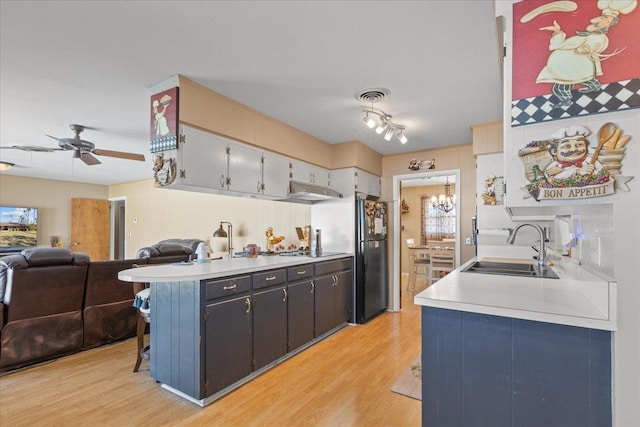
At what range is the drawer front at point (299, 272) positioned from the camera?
3.05m

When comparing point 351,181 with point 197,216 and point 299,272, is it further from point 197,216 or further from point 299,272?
point 197,216

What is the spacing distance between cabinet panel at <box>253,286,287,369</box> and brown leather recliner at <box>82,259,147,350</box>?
1550 millimetres

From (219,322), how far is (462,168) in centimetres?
369

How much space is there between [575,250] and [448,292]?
41.5 inches

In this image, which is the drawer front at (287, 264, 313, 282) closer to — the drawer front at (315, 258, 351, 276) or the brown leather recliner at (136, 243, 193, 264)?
the drawer front at (315, 258, 351, 276)

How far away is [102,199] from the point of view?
8.38 m

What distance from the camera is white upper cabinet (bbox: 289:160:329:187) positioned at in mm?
3859

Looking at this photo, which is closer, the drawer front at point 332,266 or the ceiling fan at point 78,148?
the drawer front at point 332,266

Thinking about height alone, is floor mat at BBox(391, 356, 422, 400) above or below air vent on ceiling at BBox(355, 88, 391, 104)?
below

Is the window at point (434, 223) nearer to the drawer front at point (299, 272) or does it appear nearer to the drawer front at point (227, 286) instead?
the drawer front at point (299, 272)

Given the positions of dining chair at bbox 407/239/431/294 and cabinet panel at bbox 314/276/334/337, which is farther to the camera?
dining chair at bbox 407/239/431/294

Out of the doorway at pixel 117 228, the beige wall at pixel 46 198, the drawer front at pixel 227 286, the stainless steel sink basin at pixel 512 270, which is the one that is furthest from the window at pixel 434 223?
the beige wall at pixel 46 198

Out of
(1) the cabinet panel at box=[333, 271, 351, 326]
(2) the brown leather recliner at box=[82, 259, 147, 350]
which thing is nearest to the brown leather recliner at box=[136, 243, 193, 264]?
(2) the brown leather recliner at box=[82, 259, 147, 350]

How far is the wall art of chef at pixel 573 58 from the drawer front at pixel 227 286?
2.02 metres
